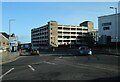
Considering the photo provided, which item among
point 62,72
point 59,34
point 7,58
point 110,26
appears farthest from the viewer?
point 59,34

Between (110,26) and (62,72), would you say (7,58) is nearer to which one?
(62,72)

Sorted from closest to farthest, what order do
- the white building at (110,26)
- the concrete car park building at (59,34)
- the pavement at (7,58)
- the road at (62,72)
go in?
the road at (62,72) < the pavement at (7,58) < the white building at (110,26) < the concrete car park building at (59,34)

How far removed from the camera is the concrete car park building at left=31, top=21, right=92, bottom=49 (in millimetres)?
158750

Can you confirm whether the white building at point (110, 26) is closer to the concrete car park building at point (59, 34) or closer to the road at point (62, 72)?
the concrete car park building at point (59, 34)

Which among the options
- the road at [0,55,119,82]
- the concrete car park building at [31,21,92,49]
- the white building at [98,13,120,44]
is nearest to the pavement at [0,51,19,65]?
the road at [0,55,119,82]

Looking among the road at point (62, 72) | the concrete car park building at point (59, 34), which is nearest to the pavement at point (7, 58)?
the road at point (62, 72)

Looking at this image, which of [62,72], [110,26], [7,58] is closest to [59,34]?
[110,26]

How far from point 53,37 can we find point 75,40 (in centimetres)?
1438

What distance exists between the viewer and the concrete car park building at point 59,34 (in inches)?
6250

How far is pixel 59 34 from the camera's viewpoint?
6407 inches

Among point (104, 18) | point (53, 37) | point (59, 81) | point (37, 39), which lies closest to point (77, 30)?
point (53, 37)

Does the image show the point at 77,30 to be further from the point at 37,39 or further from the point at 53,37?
the point at 37,39

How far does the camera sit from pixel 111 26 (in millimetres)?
110188

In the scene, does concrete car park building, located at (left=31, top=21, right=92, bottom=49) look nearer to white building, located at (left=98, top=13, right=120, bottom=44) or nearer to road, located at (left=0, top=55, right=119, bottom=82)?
white building, located at (left=98, top=13, right=120, bottom=44)
